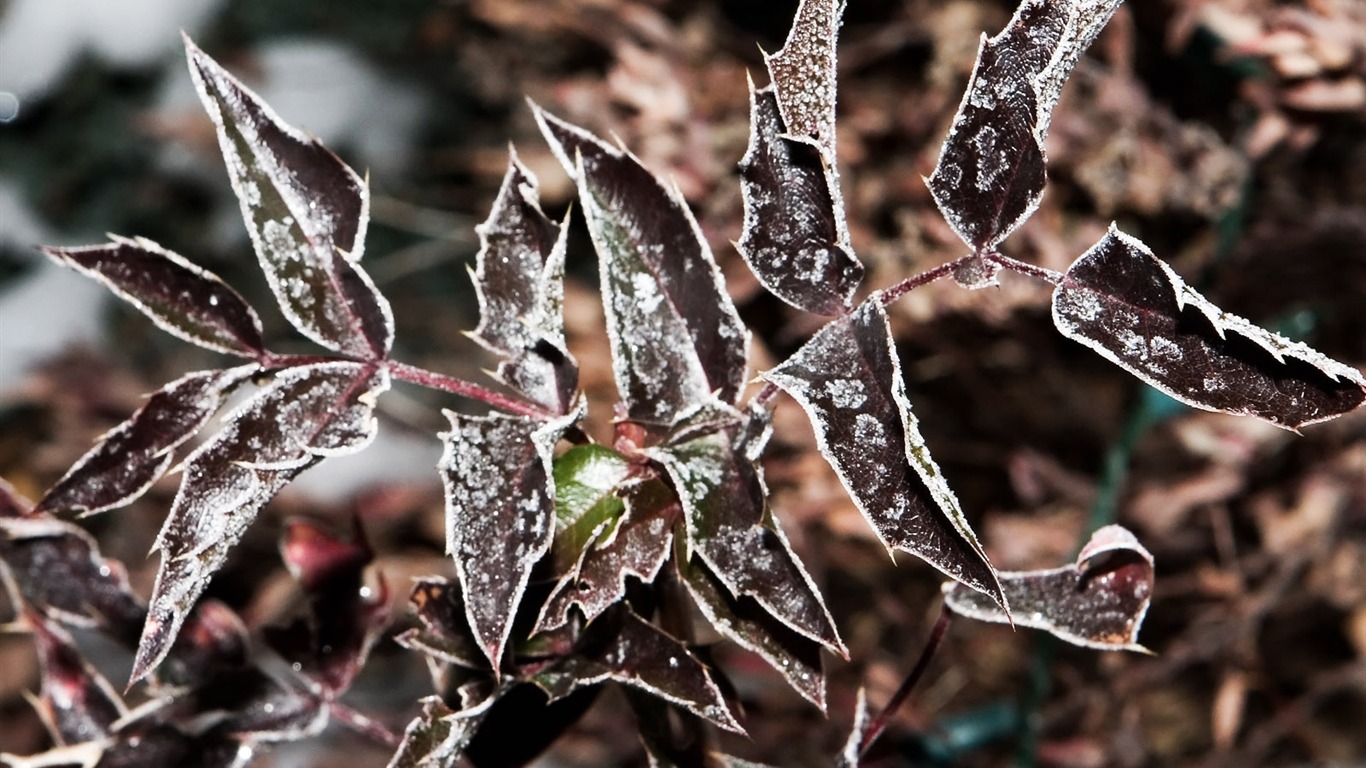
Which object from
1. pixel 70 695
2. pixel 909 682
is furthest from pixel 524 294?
pixel 70 695

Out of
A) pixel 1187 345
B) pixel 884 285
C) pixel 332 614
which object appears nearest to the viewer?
pixel 1187 345

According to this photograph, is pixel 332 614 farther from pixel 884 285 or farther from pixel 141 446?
pixel 884 285

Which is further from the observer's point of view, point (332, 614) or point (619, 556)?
point (332, 614)

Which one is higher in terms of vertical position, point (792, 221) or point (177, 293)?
point (792, 221)

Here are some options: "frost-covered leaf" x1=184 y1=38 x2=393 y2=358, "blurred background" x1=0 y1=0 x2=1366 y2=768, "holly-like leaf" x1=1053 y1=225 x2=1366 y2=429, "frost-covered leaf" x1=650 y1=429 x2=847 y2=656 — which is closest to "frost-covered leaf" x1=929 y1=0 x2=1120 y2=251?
"holly-like leaf" x1=1053 y1=225 x2=1366 y2=429

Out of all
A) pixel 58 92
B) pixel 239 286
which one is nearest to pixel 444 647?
pixel 239 286

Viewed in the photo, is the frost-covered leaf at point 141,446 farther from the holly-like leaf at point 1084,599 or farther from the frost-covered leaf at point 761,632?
the holly-like leaf at point 1084,599

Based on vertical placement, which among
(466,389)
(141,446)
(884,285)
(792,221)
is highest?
(884,285)

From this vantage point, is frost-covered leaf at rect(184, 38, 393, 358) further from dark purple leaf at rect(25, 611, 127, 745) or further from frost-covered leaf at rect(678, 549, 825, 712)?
dark purple leaf at rect(25, 611, 127, 745)
